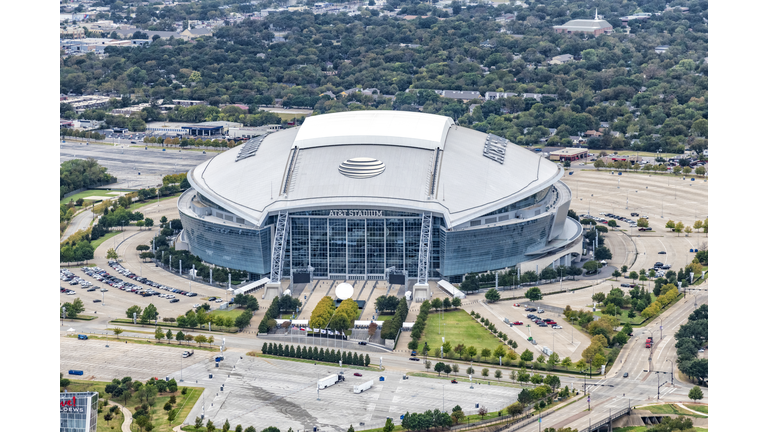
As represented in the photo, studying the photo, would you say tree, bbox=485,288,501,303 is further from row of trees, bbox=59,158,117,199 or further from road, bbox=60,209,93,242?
row of trees, bbox=59,158,117,199

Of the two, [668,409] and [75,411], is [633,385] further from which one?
[75,411]

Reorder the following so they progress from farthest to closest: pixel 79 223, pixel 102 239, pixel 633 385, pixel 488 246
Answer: pixel 79 223, pixel 102 239, pixel 488 246, pixel 633 385

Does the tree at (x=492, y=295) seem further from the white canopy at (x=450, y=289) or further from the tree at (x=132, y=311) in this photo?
the tree at (x=132, y=311)

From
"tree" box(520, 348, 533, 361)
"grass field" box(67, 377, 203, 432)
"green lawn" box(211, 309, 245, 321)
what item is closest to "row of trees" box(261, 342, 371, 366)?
"grass field" box(67, 377, 203, 432)

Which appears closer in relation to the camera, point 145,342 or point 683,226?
point 145,342

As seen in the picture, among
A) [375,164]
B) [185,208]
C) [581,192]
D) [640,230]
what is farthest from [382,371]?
[581,192]

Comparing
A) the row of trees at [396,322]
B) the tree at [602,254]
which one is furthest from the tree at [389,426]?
the tree at [602,254]

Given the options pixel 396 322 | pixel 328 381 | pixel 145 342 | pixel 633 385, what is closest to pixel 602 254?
pixel 396 322
